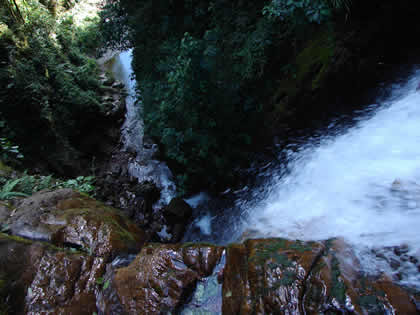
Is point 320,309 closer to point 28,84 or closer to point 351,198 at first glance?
point 351,198

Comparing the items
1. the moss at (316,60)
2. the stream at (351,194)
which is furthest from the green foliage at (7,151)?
the moss at (316,60)

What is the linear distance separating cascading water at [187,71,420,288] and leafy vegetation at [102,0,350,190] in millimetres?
1100

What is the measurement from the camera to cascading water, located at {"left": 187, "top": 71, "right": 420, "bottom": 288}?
2.29 metres

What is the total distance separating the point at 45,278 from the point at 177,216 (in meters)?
2.71

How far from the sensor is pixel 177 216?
16.1ft

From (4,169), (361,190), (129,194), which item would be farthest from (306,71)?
(4,169)

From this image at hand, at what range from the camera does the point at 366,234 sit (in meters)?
2.44

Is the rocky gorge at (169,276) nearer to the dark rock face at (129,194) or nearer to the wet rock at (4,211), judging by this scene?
the wet rock at (4,211)

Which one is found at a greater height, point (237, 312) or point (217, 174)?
point (217, 174)

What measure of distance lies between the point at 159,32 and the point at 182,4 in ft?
2.79

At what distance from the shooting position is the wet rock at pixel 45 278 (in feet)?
7.20

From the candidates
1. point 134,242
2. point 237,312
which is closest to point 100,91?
point 134,242

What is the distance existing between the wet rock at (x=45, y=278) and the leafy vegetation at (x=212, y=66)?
102 inches

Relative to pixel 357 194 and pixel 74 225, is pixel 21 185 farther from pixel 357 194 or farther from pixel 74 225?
pixel 357 194
